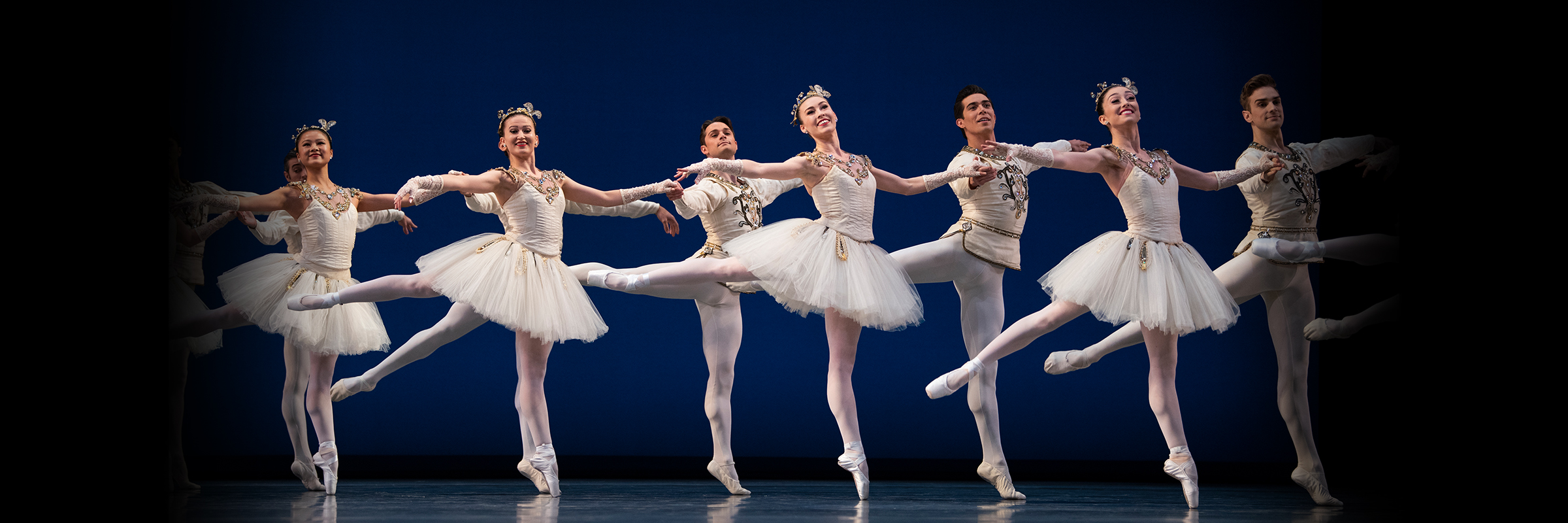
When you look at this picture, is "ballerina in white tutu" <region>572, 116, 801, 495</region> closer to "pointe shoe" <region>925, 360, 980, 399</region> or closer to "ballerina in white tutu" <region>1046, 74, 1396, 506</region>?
"pointe shoe" <region>925, 360, 980, 399</region>

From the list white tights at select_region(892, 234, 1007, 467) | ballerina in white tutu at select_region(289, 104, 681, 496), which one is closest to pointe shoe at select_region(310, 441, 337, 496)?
ballerina in white tutu at select_region(289, 104, 681, 496)

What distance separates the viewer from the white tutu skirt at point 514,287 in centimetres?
412

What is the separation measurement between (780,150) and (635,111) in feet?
2.84

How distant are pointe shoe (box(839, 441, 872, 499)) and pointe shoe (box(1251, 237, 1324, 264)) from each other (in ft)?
5.42

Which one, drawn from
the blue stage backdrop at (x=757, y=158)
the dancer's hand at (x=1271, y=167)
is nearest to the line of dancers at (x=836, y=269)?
the dancer's hand at (x=1271, y=167)

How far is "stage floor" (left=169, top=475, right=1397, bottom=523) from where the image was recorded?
364 cm

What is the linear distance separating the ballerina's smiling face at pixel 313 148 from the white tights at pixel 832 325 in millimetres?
1537

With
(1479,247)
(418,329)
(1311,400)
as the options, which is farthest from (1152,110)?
(418,329)

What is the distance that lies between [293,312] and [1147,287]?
332 centimetres

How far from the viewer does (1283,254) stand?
4.03 metres

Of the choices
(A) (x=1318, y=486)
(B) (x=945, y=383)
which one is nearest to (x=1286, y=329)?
(A) (x=1318, y=486)

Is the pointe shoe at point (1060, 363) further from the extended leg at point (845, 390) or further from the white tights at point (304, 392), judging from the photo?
the white tights at point (304, 392)

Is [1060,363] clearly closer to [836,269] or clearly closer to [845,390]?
[845,390]

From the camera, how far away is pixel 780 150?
A: 6430 millimetres
